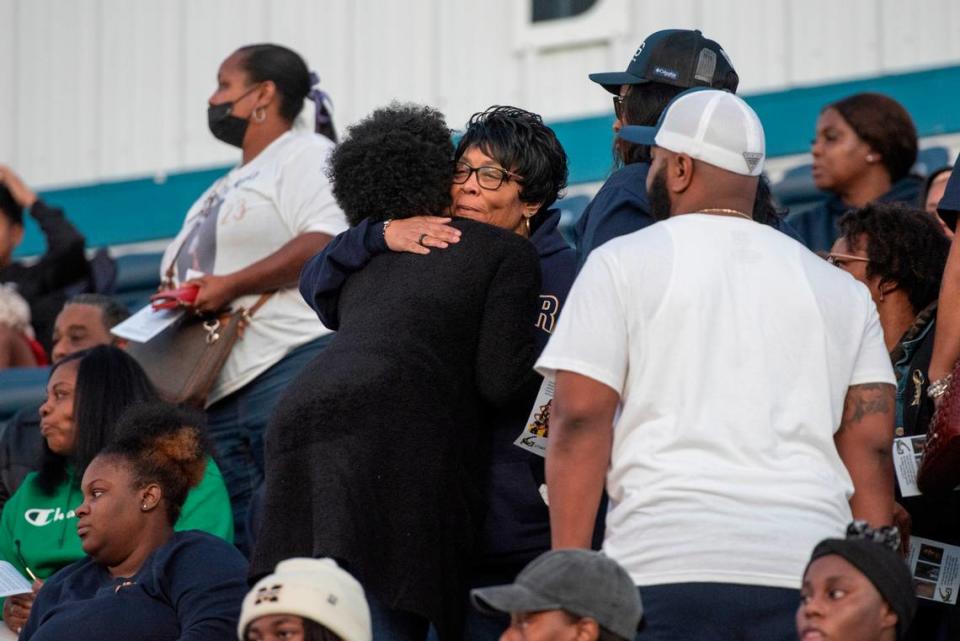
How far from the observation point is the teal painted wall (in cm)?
856

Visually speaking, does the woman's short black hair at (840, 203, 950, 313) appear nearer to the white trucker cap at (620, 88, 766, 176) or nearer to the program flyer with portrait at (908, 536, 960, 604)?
the program flyer with portrait at (908, 536, 960, 604)

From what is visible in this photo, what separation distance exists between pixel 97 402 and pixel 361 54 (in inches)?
200

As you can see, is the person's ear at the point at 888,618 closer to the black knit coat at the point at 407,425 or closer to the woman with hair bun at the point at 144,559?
the black knit coat at the point at 407,425

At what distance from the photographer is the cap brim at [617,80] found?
4438 mm

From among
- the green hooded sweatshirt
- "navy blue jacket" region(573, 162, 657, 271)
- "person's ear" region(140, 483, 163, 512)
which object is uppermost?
"navy blue jacket" region(573, 162, 657, 271)

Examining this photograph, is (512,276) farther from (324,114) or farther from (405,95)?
(405,95)

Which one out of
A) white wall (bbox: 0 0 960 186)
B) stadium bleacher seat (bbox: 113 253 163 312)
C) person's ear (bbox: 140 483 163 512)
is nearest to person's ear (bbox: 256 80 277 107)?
person's ear (bbox: 140 483 163 512)

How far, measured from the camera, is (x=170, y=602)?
4754mm

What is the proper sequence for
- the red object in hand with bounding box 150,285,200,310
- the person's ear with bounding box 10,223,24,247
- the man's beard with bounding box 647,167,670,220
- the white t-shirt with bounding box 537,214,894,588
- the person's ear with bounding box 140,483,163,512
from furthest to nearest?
the person's ear with bounding box 10,223,24,247 < the red object in hand with bounding box 150,285,200,310 < the person's ear with bounding box 140,483,163,512 < the man's beard with bounding box 647,167,670,220 < the white t-shirt with bounding box 537,214,894,588

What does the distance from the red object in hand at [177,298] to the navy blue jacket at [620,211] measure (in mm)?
1907

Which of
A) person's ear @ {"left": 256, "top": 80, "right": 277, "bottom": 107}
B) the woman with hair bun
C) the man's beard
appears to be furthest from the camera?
person's ear @ {"left": 256, "top": 80, "right": 277, "bottom": 107}

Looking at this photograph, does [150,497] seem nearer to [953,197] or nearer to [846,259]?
[846,259]

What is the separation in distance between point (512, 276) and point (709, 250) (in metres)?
0.54

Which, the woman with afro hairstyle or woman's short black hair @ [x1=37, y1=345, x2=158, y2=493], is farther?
woman's short black hair @ [x1=37, y1=345, x2=158, y2=493]
